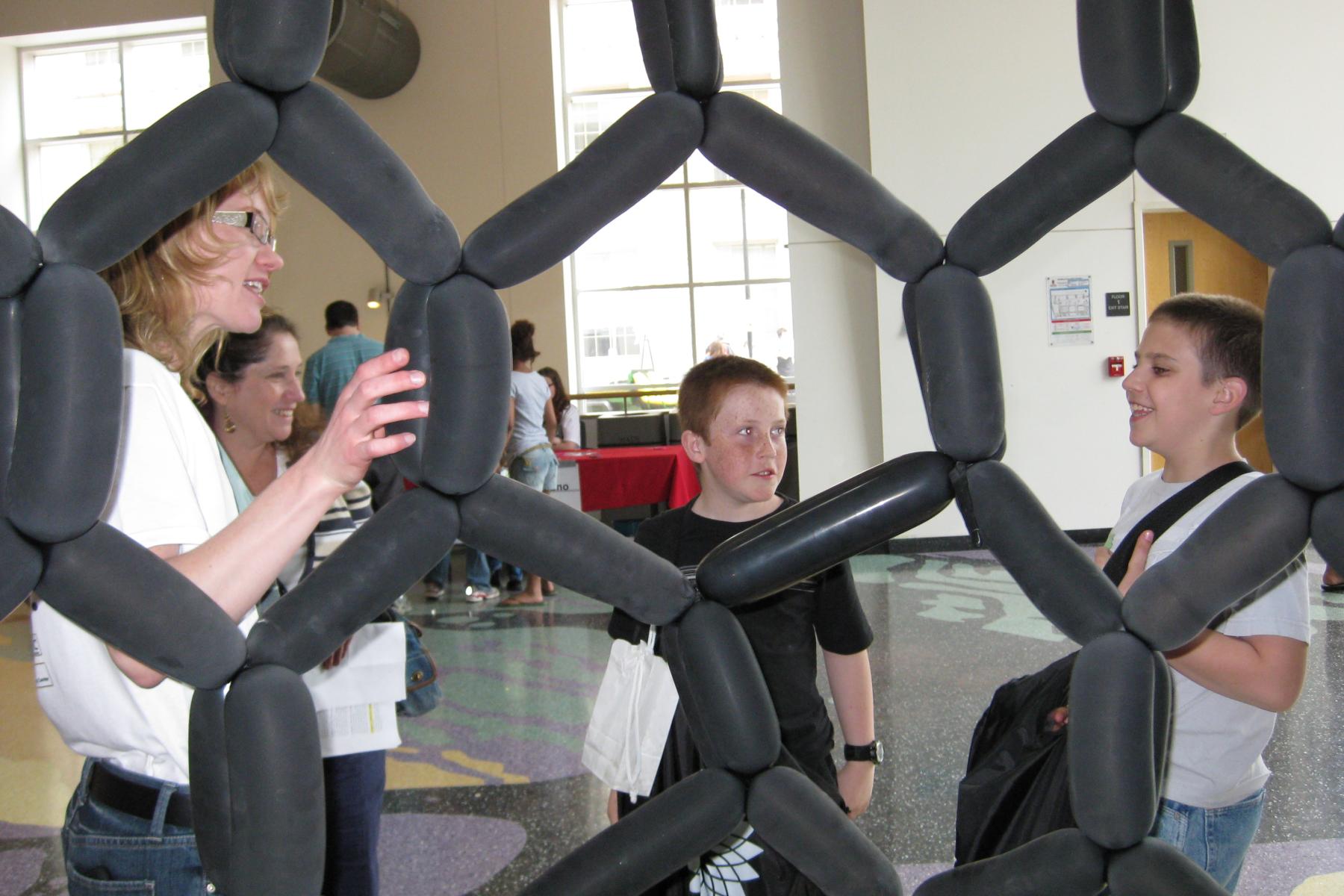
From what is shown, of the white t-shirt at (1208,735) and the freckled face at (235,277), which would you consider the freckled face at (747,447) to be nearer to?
the white t-shirt at (1208,735)

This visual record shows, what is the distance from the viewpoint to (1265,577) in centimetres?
51

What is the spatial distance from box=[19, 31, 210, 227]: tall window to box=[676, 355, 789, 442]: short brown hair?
891cm

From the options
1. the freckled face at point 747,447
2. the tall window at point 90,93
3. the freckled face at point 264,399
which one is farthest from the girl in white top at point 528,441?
the tall window at point 90,93

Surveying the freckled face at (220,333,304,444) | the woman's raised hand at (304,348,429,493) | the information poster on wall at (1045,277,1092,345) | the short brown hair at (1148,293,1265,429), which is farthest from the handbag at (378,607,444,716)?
the information poster on wall at (1045,277,1092,345)

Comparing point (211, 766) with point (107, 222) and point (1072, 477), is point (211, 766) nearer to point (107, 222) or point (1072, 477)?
point (107, 222)

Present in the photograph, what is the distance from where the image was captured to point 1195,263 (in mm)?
5258

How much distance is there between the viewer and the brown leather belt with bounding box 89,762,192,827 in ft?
2.88

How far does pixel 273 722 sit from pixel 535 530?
15 cm

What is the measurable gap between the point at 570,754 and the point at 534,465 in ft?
7.66

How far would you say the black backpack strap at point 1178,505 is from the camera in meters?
1.00

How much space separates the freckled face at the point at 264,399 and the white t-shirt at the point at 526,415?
3149mm

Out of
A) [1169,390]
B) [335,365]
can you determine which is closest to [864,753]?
[1169,390]

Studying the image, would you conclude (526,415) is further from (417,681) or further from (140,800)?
(140,800)

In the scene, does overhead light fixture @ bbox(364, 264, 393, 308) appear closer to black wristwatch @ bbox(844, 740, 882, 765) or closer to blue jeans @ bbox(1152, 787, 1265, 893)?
black wristwatch @ bbox(844, 740, 882, 765)
